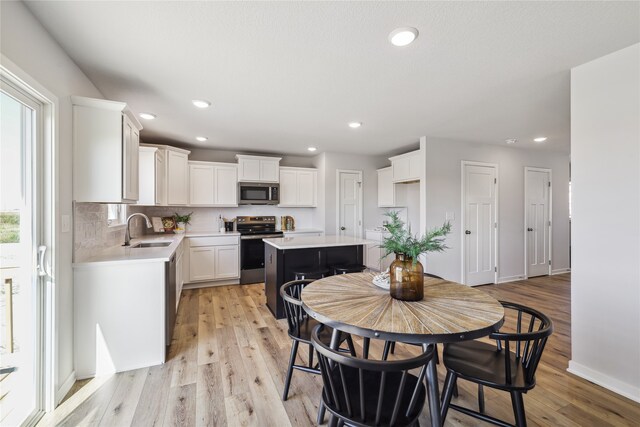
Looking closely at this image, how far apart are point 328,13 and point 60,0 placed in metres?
1.40

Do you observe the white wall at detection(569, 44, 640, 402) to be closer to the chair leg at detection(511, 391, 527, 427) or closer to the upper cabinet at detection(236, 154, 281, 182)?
the chair leg at detection(511, 391, 527, 427)

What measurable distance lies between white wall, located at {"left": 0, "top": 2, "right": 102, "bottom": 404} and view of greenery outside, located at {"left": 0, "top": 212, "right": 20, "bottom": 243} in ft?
0.74

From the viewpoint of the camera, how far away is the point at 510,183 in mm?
4809

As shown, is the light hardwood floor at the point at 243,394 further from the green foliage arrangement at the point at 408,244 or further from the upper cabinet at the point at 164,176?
the upper cabinet at the point at 164,176

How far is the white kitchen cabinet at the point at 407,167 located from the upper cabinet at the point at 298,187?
1.54 metres

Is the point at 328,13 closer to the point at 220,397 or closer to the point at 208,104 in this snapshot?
the point at 208,104

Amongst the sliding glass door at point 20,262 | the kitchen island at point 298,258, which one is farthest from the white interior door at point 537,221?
the sliding glass door at point 20,262

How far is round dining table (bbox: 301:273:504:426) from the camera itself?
117 cm

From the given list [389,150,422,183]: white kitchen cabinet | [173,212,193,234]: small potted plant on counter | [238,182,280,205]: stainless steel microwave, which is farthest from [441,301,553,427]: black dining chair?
[173,212,193,234]: small potted plant on counter

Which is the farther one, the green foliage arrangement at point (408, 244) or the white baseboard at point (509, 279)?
the white baseboard at point (509, 279)

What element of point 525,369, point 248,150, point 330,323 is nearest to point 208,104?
point 248,150

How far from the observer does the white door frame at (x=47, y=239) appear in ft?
5.57

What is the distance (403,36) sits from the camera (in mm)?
1744

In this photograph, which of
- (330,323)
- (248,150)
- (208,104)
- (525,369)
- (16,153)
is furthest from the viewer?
(248,150)
